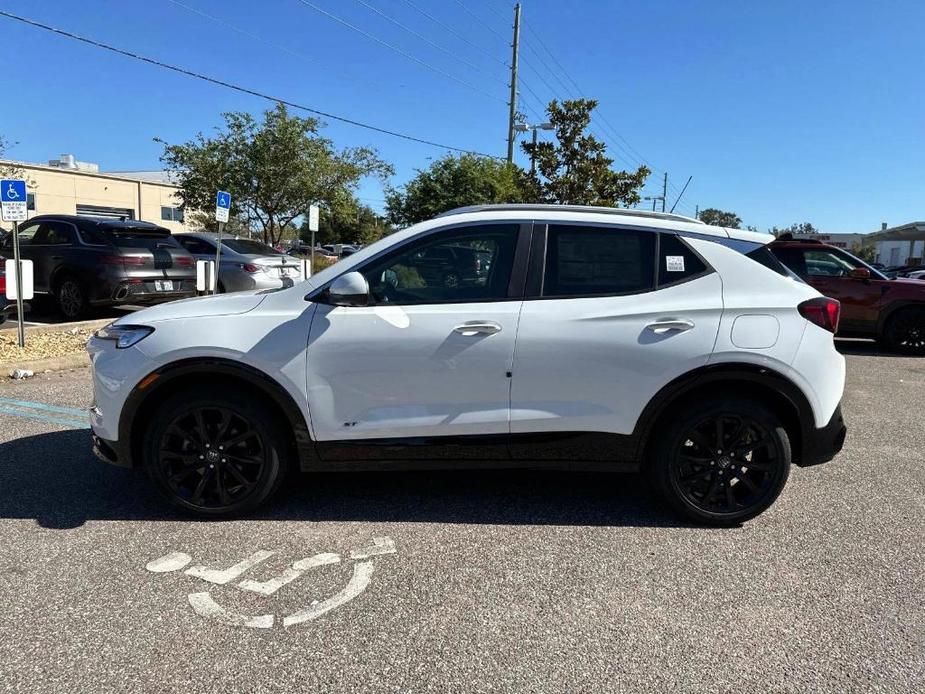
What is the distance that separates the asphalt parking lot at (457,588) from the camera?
2.52m

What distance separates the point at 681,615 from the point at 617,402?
1.12 meters

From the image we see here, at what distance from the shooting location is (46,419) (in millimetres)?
5734

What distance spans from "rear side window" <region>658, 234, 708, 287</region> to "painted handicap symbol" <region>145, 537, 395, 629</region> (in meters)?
2.09

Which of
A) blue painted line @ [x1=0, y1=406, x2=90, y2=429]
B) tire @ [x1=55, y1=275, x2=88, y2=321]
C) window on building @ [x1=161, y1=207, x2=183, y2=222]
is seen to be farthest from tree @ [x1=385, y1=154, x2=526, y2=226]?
window on building @ [x1=161, y1=207, x2=183, y2=222]

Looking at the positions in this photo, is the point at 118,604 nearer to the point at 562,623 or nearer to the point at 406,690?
the point at 406,690

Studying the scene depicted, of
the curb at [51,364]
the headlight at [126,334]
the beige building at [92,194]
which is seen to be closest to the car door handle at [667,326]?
the headlight at [126,334]

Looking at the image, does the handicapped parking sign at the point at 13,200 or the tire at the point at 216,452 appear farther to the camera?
the handicapped parking sign at the point at 13,200

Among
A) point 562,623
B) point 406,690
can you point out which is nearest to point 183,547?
point 406,690

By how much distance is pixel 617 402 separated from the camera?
11.8ft

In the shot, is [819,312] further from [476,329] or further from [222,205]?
[222,205]

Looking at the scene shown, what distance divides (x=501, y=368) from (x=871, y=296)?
9431mm

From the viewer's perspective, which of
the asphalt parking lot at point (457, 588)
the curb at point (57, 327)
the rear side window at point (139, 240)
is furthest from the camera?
the rear side window at point (139, 240)

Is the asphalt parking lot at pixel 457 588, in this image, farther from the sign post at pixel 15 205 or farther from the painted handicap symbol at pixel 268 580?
the sign post at pixel 15 205

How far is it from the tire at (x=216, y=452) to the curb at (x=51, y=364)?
485 centimetres
